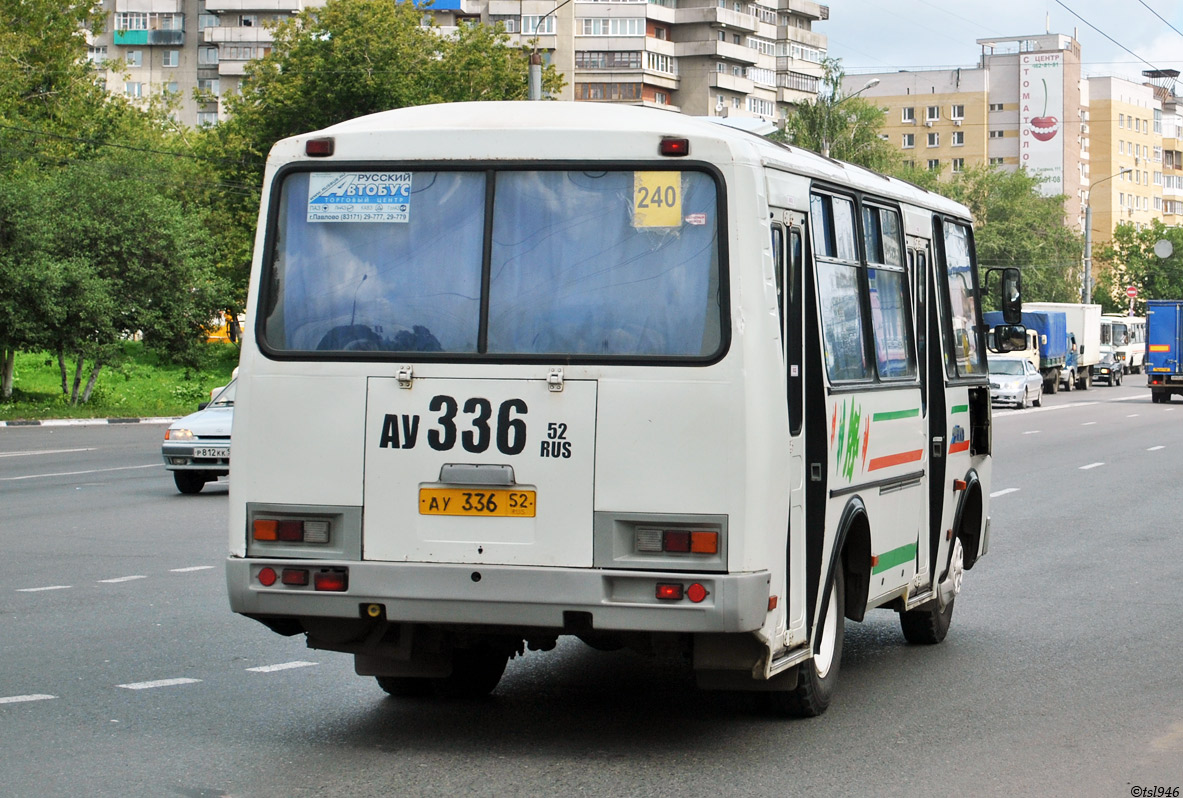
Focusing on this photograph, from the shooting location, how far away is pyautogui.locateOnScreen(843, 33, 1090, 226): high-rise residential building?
5497 inches

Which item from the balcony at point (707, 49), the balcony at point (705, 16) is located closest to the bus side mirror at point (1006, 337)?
the balcony at point (707, 49)

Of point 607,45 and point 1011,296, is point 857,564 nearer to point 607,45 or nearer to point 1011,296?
point 1011,296

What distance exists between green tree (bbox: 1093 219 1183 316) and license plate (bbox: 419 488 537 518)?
12108 cm

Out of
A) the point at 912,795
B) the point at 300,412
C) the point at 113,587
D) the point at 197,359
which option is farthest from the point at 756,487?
the point at 197,359

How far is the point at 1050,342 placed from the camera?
2302 inches

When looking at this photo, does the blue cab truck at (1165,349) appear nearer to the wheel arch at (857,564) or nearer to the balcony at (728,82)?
the wheel arch at (857,564)

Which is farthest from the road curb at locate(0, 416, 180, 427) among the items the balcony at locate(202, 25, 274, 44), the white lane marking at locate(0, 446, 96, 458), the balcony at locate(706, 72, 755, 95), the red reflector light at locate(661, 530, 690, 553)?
the balcony at locate(202, 25, 274, 44)

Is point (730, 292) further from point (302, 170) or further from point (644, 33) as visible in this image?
point (644, 33)

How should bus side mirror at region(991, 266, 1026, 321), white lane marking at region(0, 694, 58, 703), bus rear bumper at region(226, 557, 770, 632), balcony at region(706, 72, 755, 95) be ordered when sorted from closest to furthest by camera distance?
bus rear bumper at region(226, 557, 770, 632), white lane marking at region(0, 694, 58, 703), bus side mirror at region(991, 266, 1026, 321), balcony at region(706, 72, 755, 95)

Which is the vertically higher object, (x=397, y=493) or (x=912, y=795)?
(x=397, y=493)

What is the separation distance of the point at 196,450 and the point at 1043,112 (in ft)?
424

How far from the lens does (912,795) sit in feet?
20.1

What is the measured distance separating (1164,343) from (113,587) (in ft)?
145

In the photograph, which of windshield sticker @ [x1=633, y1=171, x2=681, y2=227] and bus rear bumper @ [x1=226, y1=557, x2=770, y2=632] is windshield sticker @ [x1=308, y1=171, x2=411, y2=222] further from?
bus rear bumper @ [x1=226, y1=557, x2=770, y2=632]
